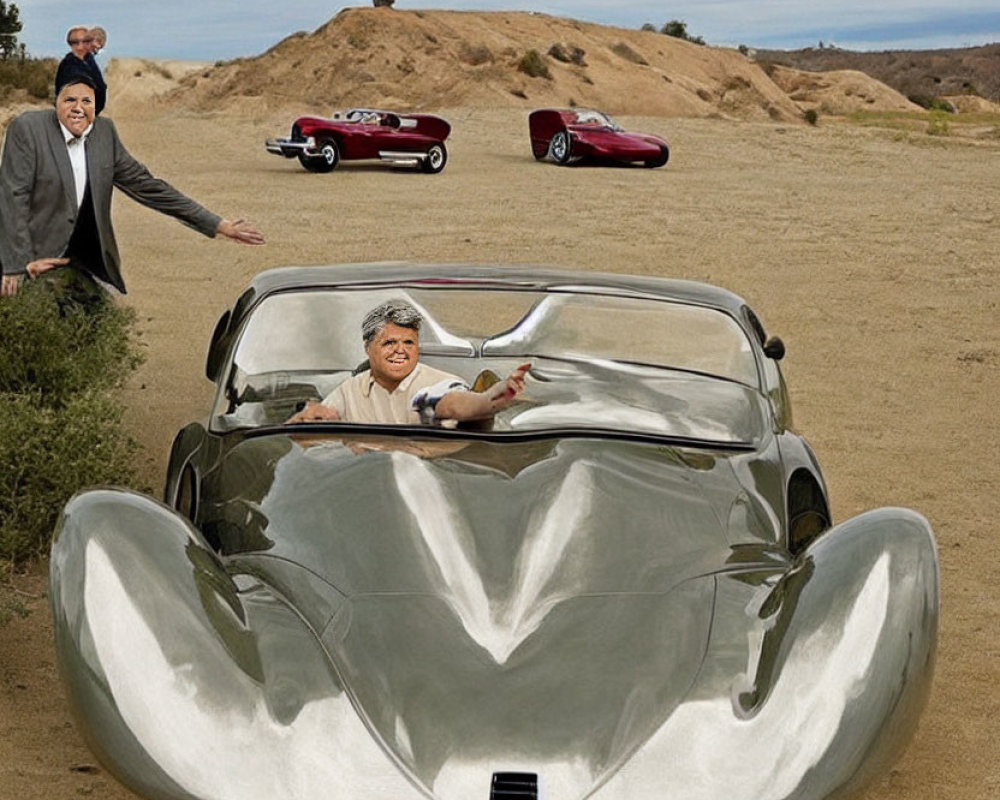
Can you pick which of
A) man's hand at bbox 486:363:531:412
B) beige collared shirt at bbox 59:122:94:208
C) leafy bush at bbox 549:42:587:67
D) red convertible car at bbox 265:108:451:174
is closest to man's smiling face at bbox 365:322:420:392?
man's hand at bbox 486:363:531:412

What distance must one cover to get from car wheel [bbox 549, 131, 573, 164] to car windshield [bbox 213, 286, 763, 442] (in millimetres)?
18694

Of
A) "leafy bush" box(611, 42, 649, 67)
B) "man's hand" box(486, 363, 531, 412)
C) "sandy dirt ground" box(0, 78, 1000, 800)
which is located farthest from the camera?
"leafy bush" box(611, 42, 649, 67)

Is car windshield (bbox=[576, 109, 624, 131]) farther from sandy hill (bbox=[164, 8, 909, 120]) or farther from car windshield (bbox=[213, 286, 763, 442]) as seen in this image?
car windshield (bbox=[213, 286, 763, 442])

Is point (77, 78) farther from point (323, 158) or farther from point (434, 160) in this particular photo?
point (434, 160)

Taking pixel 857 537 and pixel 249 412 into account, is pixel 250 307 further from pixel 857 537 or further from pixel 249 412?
pixel 857 537

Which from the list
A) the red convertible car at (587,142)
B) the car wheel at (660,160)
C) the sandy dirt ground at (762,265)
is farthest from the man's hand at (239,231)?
the car wheel at (660,160)

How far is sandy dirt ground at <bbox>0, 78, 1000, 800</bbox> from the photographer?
5824mm

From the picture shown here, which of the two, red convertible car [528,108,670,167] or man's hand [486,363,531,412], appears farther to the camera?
red convertible car [528,108,670,167]

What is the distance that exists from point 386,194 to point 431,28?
3077 centimetres

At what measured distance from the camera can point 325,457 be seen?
16.5 ft

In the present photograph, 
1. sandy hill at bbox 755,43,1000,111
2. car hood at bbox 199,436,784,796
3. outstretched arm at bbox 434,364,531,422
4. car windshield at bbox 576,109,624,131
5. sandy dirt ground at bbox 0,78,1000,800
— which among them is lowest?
sandy hill at bbox 755,43,1000,111

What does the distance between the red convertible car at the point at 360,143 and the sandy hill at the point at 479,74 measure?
13.2 meters

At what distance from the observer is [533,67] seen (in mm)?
44750

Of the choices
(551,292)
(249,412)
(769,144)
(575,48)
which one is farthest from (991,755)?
(575,48)
